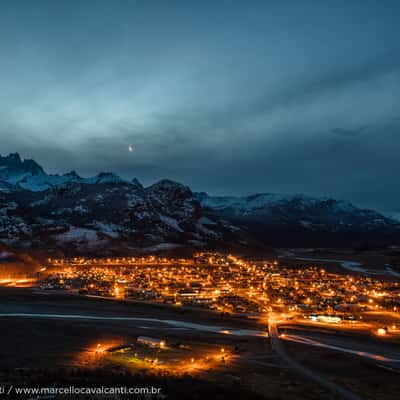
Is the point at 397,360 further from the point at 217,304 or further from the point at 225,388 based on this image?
the point at 217,304

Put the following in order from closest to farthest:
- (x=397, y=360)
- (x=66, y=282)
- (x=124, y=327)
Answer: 1. (x=397, y=360)
2. (x=124, y=327)
3. (x=66, y=282)

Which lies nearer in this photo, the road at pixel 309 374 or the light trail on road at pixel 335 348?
the road at pixel 309 374

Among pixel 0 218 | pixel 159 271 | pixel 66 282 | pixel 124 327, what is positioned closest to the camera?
pixel 124 327

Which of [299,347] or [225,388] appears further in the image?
[299,347]

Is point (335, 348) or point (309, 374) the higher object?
point (335, 348)

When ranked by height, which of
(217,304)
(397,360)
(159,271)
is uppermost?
(159,271)

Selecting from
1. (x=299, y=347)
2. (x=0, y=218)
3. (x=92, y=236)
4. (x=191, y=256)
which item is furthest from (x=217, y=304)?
→ (x=0, y=218)

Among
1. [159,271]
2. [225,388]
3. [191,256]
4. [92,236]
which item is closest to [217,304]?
[225,388]

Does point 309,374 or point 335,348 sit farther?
point 335,348

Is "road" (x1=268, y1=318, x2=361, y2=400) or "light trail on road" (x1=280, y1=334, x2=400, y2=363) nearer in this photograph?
"road" (x1=268, y1=318, x2=361, y2=400)

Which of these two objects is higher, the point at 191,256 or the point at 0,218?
the point at 0,218
